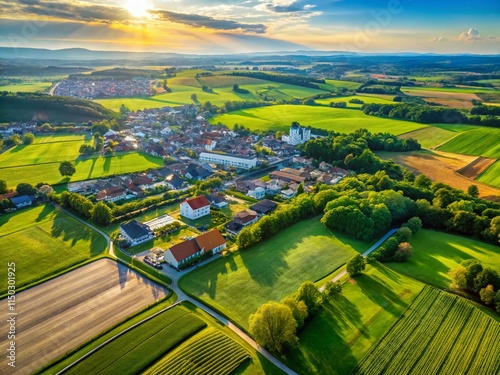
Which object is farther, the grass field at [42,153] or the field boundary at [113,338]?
the grass field at [42,153]

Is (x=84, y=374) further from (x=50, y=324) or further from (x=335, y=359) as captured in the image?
(x=335, y=359)

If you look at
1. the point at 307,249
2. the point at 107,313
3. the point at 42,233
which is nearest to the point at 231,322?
the point at 107,313

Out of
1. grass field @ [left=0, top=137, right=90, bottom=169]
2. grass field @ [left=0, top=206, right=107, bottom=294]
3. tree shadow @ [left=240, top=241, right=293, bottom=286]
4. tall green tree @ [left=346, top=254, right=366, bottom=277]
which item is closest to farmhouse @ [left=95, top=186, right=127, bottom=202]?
grass field @ [left=0, top=206, right=107, bottom=294]

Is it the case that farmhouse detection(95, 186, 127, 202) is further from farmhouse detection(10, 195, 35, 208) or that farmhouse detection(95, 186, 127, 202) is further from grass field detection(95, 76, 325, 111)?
grass field detection(95, 76, 325, 111)

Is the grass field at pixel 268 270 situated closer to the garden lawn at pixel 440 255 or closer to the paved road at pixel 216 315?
the paved road at pixel 216 315

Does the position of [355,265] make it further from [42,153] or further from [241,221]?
[42,153]

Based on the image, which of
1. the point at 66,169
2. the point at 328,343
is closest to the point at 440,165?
the point at 328,343

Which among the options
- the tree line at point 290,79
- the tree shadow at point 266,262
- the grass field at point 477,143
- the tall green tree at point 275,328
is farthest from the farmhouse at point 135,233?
the tree line at point 290,79
